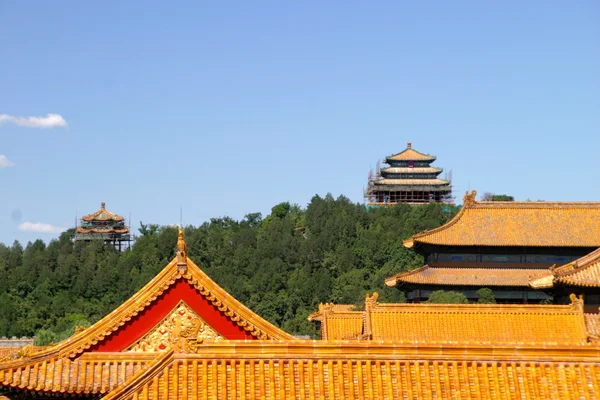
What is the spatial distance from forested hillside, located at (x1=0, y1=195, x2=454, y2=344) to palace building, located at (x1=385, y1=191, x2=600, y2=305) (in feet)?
46.3

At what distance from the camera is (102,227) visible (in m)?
105

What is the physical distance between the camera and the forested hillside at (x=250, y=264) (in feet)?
242

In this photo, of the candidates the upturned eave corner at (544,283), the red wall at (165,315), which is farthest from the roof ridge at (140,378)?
the upturned eave corner at (544,283)

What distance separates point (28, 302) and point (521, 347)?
69878 mm

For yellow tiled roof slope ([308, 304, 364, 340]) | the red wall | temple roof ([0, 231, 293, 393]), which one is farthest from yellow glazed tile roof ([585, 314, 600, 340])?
the red wall

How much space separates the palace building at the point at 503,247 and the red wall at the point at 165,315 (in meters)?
34.8

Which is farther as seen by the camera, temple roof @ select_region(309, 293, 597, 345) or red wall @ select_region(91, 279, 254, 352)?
temple roof @ select_region(309, 293, 597, 345)

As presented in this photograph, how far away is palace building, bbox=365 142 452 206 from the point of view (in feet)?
335

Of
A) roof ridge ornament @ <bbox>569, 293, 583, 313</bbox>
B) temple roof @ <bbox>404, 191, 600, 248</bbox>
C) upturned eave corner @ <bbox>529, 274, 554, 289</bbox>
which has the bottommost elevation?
roof ridge ornament @ <bbox>569, 293, 583, 313</bbox>

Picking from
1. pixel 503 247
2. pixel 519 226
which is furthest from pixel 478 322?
pixel 519 226

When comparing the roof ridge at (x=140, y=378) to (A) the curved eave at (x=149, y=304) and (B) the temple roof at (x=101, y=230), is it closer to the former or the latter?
(A) the curved eave at (x=149, y=304)

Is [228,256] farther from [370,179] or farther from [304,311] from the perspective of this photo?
[370,179]

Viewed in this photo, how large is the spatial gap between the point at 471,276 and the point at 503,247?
2378 millimetres

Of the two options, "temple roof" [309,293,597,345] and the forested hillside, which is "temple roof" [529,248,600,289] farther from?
the forested hillside
